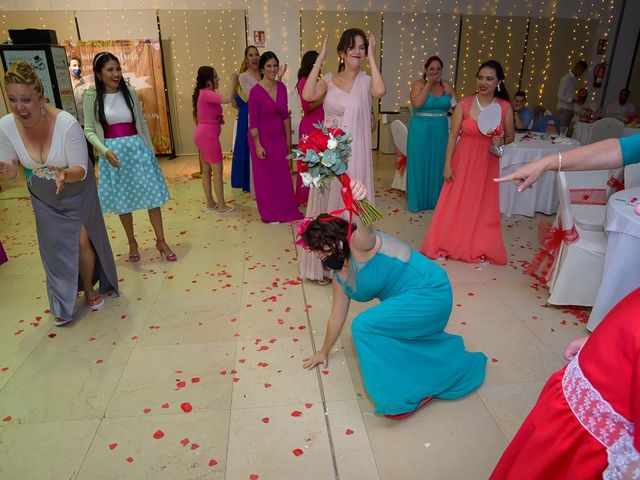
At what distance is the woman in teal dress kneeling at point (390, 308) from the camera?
201cm

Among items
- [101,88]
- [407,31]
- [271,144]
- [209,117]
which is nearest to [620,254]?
[271,144]

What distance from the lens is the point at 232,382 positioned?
2355 mm

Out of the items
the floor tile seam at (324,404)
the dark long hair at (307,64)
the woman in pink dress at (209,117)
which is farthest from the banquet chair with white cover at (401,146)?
the floor tile seam at (324,404)

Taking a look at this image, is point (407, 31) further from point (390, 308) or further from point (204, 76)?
point (390, 308)

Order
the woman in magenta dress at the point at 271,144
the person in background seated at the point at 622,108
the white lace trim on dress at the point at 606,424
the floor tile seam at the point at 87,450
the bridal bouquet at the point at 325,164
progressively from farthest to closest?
the person in background seated at the point at 622,108 < the woman in magenta dress at the point at 271,144 < the bridal bouquet at the point at 325,164 < the floor tile seam at the point at 87,450 < the white lace trim on dress at the point at 606,424

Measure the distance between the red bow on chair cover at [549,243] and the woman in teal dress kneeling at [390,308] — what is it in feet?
4.60

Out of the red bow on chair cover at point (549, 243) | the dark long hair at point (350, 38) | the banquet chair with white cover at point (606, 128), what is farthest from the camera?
the banquet chair with white cover at point (606, 128)

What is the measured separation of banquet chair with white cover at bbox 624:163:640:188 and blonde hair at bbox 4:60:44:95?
382 centimetres

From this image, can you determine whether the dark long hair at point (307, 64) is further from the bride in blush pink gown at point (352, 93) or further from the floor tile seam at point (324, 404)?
the floor tile seam at point (324, 404)

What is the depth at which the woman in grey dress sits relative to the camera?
2371 mm

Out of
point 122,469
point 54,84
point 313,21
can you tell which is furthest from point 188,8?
point 122,469

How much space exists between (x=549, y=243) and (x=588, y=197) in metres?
0.62

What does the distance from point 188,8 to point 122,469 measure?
792 centimetres

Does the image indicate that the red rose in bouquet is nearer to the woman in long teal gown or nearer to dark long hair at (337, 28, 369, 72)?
dark long hair at (337, 28, 369, 72)
